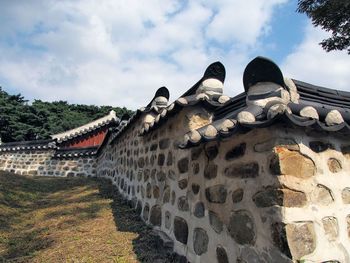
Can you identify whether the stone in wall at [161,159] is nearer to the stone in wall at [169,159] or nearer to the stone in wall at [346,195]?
the stone in wall at [169,159]

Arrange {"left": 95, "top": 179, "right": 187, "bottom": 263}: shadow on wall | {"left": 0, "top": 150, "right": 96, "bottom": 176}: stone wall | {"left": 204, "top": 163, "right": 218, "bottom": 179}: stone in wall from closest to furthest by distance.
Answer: {"left": 204, "top": 163, "right": 218, "bottom": 179}: stone in wall, {"left": 95, "top": 179, "right": 187, "bottom": 263}: shadow on wall, {"left": 0, "top": 150, "right": 96, "bottom": 176}: stone wall

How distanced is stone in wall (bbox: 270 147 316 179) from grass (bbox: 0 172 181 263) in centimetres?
184

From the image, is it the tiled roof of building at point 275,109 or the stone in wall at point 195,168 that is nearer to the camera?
the tiled roof of building at point 275,109

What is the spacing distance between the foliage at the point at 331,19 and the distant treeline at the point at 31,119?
2808 cm

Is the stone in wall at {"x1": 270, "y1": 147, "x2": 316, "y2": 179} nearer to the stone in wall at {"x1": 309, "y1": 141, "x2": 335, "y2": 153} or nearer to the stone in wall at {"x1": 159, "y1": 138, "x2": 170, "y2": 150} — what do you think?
the stone in wall at {"x1": 309, "y1": 141, "x2": 335, "y2": 153}

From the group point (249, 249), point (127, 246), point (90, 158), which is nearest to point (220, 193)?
point (249, 249)

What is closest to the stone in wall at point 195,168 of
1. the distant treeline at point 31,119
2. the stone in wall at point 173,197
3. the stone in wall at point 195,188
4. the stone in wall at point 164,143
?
the stone in wall at point 195,188

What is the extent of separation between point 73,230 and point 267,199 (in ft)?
11.7

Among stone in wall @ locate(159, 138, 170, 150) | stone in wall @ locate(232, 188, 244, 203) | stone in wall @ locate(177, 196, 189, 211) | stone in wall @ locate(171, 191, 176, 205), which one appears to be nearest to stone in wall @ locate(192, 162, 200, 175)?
stone in wall @ locate(177, 196, 189, 211)

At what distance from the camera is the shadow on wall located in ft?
11.7

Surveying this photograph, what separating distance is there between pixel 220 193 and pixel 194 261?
2.80 ft

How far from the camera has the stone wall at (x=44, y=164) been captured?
50.0ft

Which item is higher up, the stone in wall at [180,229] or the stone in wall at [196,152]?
the stone in wall at [196,152]

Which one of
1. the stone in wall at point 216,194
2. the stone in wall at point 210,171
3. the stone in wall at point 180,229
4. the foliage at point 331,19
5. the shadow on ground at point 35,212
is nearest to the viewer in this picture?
the stone in wall at point 216,194
